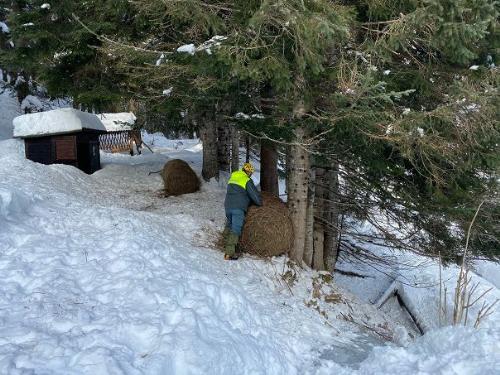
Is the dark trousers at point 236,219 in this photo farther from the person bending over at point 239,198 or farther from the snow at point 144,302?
the snow at point 144,302

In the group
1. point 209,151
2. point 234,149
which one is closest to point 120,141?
point 234,149

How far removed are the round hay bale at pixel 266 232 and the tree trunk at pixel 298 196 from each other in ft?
0.85

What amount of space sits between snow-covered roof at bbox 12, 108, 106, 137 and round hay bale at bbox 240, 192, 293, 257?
30.6 feet

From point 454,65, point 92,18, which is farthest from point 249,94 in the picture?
point 92,18

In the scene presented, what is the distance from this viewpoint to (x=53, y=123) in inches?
597

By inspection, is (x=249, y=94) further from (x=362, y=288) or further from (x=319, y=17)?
(x=362, y=288)

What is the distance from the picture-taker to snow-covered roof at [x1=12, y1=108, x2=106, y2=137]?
1514 cm

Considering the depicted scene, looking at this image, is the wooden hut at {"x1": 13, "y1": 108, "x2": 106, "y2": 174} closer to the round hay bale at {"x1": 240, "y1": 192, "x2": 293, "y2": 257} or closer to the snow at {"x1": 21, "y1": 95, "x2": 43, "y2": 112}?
the round hay bale at {"x1": 240, "y1": 192, "x2": 293, "y2": 257}

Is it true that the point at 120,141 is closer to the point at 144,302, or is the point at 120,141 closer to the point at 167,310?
the point at 144,302

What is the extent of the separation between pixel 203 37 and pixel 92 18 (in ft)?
13.9

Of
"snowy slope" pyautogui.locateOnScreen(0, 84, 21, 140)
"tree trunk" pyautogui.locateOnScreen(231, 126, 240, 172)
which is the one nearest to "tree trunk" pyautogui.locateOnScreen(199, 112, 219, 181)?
"tree trunk" pyautogui.locateOnScreen(231, 126, 240, 172)

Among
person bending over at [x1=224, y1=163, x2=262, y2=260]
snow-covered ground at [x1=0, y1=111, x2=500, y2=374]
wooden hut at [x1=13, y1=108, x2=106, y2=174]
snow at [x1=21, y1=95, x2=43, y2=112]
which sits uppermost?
snow at [x1=21, y1=95, x2=43, y2=112]

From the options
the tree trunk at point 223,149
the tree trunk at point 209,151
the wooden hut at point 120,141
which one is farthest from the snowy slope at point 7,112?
the tree trunk at point 209,151

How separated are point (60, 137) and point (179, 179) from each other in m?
5.37
